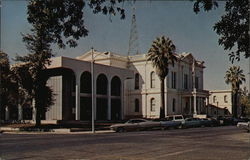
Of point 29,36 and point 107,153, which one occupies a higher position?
point 29,36

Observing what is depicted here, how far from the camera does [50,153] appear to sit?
51.9 ft

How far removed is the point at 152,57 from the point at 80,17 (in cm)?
4589

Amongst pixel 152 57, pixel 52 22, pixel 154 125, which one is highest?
pixel 152 57

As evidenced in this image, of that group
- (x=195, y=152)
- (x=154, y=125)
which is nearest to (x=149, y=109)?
(x=154, y=125)

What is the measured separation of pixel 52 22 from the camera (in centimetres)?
893

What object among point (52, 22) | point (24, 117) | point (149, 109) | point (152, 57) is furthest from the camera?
point (149, 109)

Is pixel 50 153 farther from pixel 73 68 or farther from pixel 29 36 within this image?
pixel 73 68

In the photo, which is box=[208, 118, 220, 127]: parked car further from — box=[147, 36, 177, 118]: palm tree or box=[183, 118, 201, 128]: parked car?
box=[147, 36, 177, 118]: palm tree

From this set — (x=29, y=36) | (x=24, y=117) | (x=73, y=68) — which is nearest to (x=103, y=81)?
(x=73, y=68)

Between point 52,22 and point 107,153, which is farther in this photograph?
point 107,153

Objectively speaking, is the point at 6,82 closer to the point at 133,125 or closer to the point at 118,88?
the point at 133,125

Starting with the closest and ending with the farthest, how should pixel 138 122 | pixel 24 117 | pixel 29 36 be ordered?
pixel 138 122 → pixel 29 36 → pixel 24 117

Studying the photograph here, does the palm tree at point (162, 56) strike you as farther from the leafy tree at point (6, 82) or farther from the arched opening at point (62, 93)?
the leafy tree at point (6, 82)

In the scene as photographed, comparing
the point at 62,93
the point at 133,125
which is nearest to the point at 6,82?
the point at 62,93
